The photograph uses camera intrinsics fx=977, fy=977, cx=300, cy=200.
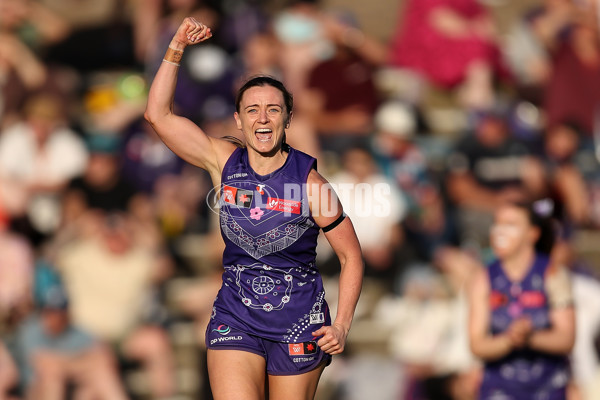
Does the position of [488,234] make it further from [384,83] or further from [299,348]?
[299,348]

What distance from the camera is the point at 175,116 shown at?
4.21 m

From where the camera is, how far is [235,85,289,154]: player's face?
4.16 metres

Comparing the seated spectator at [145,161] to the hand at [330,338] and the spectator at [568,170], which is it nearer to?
the spectator at [568,170]

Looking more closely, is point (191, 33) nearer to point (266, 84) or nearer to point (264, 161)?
point (266, 84)

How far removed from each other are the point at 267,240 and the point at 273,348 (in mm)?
477

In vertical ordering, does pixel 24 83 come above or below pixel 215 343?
above

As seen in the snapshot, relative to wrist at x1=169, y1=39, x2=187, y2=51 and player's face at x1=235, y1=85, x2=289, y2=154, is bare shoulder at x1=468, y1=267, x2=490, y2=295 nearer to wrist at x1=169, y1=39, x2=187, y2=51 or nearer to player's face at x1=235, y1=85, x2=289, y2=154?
Answer: player's face at x1=235, y1=85, x2=289, y2=154

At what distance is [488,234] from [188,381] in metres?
3.11

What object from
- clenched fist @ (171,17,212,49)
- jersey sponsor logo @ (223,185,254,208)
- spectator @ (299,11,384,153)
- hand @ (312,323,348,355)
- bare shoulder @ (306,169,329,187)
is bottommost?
hand @ (312,323,348,355)

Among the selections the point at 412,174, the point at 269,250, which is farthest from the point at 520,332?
the point at 412,174

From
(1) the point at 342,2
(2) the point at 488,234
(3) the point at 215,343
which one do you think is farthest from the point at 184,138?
(1) the point at 342,2

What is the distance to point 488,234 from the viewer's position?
923 centimetres

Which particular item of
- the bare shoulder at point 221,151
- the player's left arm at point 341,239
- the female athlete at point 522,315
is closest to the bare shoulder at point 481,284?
the female athlete at point 522,315

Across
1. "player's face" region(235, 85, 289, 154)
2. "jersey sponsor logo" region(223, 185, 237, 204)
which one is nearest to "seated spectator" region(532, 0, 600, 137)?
"player's face" region(235, 85, 289, 154)
